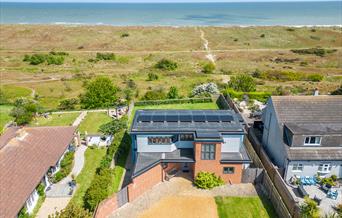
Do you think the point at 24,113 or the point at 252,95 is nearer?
the point at 24,113

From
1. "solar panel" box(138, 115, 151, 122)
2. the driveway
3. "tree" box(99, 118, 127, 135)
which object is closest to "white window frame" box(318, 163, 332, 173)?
the driveway

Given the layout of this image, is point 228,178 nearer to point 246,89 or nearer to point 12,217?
point 12,217

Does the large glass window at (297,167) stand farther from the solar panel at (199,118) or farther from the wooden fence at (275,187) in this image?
the solar panel at (199,118)

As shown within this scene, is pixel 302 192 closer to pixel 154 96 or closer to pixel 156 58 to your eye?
pixel 154 96

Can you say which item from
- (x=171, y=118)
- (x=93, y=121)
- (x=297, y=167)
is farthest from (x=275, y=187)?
(x=93, y=121)

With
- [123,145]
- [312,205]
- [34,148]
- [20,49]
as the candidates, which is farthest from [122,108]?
[20,49]

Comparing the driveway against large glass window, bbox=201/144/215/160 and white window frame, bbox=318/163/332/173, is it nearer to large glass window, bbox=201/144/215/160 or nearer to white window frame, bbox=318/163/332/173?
large glass window, bbox=201/144/215/160

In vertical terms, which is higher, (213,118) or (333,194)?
(213,118)
